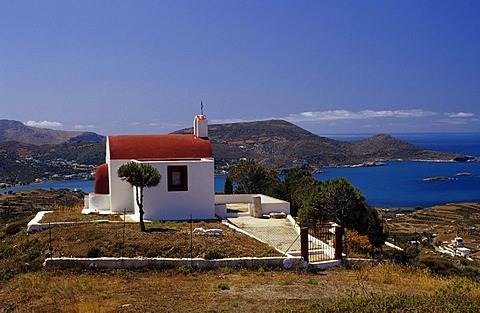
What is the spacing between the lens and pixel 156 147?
2186cm

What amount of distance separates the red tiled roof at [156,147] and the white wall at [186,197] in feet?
4.36

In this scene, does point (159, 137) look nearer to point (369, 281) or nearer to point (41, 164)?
point (369, 281)

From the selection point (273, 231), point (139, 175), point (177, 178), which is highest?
point (139, 175)

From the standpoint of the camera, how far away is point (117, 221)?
1833 centimetres

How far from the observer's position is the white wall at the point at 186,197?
1975 cm

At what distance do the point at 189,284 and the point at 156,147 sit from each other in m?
11.0

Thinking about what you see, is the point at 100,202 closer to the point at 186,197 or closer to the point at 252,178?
the point at 186,197

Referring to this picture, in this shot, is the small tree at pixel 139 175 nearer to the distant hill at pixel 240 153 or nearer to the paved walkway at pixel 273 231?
the paved walkway at pixel 273 231

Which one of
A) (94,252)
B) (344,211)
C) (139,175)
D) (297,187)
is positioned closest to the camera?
(94,252)

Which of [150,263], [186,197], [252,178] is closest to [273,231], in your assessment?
[186,197]

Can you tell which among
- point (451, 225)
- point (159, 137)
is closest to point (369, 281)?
point (159, 137)

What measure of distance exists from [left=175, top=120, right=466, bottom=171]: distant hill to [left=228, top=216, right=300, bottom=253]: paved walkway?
94133 millimetres

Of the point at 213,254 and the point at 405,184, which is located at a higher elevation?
the point at 213,254

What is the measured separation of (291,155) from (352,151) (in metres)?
53.3
